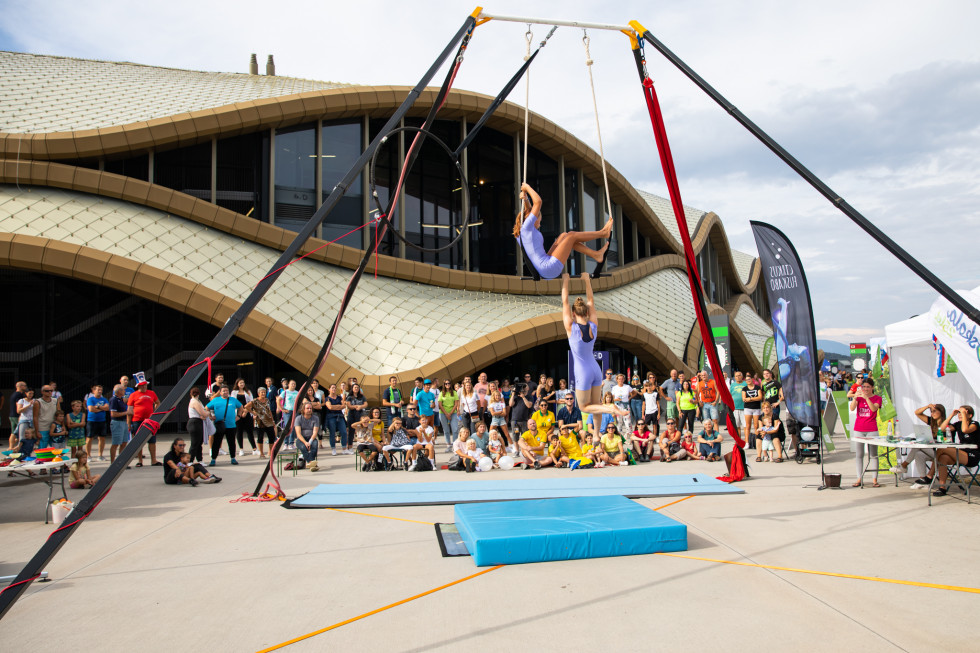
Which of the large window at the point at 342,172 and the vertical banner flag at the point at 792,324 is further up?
the large window at the point at 342,172

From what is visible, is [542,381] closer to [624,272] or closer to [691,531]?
[691,531]

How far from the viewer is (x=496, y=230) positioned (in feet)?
77.6

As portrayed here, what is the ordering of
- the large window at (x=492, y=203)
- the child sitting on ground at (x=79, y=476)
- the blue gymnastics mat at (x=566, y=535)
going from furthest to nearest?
the large window at (x=492, y=203)
the child sitting on ground at (x=79, y=476)
the blue gymnastics mat at (x=566, y=535)

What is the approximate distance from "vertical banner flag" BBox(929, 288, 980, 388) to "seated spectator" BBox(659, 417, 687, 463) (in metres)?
5.49

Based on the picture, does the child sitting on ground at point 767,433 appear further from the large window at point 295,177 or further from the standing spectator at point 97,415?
the large window at point 295,177

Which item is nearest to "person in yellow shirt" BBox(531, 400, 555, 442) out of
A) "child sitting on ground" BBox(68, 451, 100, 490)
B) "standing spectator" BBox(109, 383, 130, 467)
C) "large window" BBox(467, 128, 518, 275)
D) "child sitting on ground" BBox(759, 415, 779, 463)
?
"child sitting on ground" BBox(759, 415, 779, 463)

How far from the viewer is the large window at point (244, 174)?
63.8 feet

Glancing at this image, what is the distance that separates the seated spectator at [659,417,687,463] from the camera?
517 inches

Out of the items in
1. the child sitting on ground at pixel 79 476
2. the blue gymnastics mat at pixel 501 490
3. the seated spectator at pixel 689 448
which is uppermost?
the child sitting on ground at pixel 79 476

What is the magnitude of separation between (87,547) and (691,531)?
627 cm

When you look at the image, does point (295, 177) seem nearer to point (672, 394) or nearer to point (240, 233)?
point (240, 233)

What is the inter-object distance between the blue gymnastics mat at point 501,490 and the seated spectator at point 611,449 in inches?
81.1

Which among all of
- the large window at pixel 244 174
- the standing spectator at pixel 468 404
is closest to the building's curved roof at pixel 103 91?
the large window at pixel 244 174

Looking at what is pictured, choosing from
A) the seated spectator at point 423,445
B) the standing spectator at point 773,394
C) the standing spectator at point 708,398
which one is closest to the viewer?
the seated spectator at point 423,445
